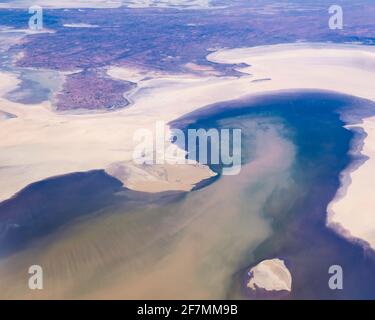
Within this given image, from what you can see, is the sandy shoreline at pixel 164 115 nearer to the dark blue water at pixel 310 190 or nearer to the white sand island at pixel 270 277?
the dark blue water at pixel 310 190

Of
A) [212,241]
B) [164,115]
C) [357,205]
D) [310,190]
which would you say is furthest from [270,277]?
[164,115]

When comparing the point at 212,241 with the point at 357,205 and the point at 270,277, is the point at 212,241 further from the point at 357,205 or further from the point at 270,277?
the point at 357,205

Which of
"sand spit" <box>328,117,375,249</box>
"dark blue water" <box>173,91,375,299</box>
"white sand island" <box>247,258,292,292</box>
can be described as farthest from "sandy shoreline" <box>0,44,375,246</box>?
"white sand island" <box>247,258,292,292</box>

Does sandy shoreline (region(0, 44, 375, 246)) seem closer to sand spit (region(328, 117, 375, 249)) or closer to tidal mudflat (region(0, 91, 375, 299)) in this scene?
sand spit (region(328, 117, 375, 249))

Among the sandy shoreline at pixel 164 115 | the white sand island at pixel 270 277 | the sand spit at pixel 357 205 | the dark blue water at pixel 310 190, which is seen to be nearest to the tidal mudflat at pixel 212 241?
the dark blue water at pixel 310 190

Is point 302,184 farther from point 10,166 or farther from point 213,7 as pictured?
point 213,7
